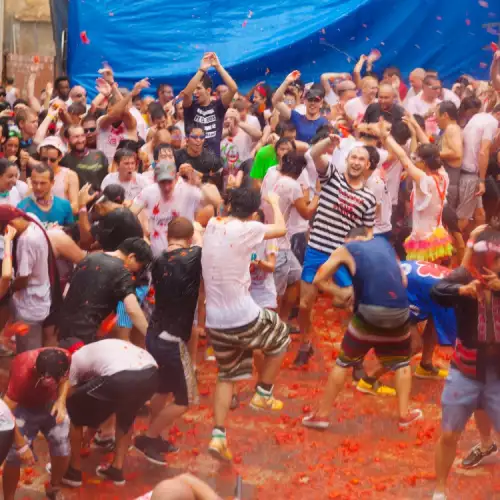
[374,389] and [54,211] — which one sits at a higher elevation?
[54,211]

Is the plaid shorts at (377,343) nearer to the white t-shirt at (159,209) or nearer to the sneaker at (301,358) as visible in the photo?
the sneaker at (301,358)

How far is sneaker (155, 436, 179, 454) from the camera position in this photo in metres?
7.04

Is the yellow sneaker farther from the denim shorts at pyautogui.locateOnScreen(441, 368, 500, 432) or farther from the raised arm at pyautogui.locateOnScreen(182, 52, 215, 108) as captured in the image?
the raised arm at pyautogui.locateOnScreen(182, 52, 215, 108)

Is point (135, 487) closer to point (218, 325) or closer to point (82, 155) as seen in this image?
point (218, 325)

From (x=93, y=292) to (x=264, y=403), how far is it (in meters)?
1.72

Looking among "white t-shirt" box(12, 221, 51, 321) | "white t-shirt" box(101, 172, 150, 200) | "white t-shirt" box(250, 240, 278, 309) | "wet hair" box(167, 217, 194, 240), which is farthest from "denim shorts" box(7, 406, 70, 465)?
"white t-shirt" box(101, 172, 150, 200)

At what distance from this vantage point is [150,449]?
6996 millimetres

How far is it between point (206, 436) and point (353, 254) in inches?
68.3

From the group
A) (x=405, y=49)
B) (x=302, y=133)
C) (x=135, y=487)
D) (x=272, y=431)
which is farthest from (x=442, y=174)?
(x=405, y=49)

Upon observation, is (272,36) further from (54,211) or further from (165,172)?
(54,211)

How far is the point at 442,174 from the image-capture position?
936cm

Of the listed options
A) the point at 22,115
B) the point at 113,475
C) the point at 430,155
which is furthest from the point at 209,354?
the point at 22,115

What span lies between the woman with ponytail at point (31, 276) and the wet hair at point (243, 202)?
1.44 meters

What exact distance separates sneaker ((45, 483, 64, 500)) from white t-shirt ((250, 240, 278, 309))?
248cm
